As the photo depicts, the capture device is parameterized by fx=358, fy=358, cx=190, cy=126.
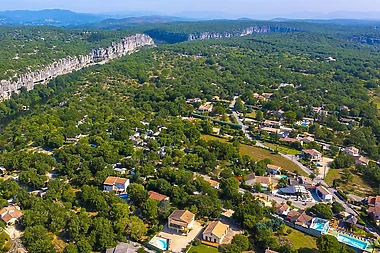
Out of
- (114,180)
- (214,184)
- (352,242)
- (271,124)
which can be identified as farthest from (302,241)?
(271,124)

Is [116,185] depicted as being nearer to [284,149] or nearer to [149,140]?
[149,140]

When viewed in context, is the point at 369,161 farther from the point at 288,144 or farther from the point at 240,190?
the point at 240,190

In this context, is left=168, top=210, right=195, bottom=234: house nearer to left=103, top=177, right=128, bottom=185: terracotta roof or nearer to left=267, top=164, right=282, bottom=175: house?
left=103, top=177, right=128, bottom=185: terracotta roof

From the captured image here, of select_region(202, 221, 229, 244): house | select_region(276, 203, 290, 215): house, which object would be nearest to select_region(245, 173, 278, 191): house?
select_region(276, 203, 290, 215): house

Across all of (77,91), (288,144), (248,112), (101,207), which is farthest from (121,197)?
(77,91)

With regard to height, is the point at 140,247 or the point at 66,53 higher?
the point at 66,53
